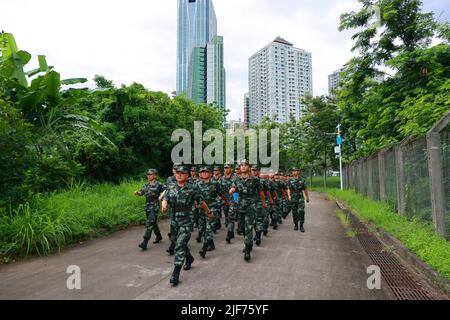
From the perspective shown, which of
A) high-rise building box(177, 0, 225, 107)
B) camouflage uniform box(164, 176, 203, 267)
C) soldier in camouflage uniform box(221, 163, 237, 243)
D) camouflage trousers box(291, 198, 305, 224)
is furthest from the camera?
high-rise building box(177, 0, 225, 107)

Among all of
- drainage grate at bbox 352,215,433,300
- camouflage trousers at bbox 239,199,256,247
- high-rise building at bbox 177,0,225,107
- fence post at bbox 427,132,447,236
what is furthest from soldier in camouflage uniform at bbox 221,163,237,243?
high-rise building at bbox 177,0,225,107

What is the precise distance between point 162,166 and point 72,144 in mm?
5373

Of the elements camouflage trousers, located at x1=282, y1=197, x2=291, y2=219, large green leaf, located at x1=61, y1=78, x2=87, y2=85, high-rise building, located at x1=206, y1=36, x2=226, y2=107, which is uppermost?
high-rise building, located at x1=206, y1=36, x2=226, y2=107

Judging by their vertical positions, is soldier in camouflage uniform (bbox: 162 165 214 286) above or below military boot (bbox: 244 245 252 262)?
above

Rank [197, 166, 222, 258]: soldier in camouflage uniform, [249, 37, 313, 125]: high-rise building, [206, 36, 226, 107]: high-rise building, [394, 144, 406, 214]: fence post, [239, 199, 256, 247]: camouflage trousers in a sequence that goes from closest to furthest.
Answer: [239, 199, 256, 247]: camouflage trousers, [197, 166, 222, 258]: soldier in camouflage uniform, [394, 144, 406, 214]: fence post, [206, 36, 226, 107]: high-rise building, [249, 37, 313, 125]: high-rise building

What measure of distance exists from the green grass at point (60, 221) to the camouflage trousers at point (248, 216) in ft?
13.2

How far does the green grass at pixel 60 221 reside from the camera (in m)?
6.81

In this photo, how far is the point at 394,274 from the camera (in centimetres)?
557

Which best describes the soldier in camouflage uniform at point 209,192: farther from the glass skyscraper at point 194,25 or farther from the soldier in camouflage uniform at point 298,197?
the glass skyscraper at point 194,25

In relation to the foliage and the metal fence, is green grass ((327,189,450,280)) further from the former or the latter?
the foliage

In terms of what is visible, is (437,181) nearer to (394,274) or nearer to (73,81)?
(394,274)

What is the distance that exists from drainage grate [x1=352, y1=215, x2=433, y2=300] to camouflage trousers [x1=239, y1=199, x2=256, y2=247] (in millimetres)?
2400

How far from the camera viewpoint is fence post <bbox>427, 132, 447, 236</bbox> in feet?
Answer: 22.3
